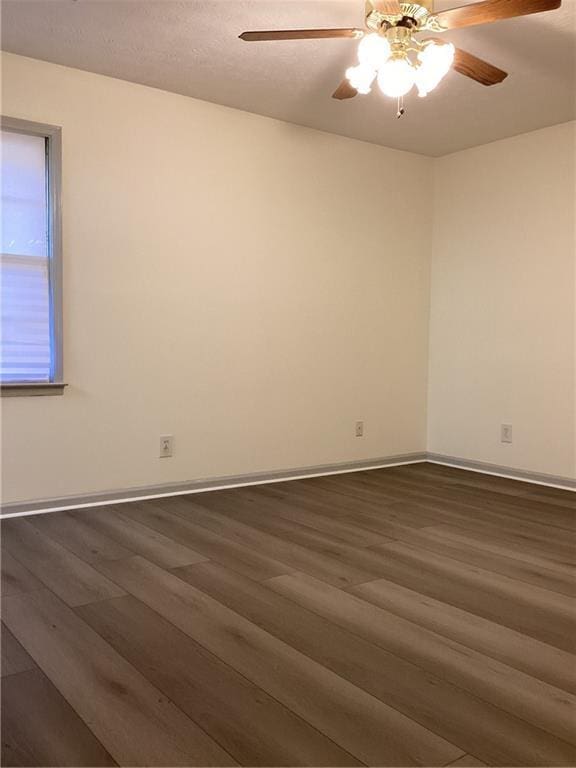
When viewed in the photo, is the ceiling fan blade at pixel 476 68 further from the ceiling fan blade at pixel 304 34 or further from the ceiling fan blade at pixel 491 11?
the ceiling fan blade at pixel 304 34

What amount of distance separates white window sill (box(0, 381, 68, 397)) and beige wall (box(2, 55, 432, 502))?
46 mm

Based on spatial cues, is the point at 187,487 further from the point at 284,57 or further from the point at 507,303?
the point at 507,303

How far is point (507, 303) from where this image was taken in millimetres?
4887

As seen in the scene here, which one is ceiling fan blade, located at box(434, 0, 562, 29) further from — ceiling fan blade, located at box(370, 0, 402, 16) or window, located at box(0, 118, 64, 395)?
window, located at box(0, 118, 64, 395)

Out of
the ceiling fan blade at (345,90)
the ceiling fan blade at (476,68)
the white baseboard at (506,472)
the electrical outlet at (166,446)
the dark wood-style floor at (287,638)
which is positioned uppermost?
the ceiling fan blade at (345,90)

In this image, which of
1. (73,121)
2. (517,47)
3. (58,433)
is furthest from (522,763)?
(73,121)

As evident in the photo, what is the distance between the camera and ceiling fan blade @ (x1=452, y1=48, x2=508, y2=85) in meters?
2.69

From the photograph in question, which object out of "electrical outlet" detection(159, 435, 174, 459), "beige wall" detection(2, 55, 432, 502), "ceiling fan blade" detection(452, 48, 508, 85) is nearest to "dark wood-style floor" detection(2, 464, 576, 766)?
"electrical outlet" detection(159, 435, 174, 459)

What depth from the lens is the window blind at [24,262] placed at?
3.53 m

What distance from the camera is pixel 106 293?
384cm

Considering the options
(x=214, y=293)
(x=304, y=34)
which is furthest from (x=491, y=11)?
(x=214, y=293)

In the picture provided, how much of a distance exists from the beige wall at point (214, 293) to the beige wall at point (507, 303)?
0.21 meters

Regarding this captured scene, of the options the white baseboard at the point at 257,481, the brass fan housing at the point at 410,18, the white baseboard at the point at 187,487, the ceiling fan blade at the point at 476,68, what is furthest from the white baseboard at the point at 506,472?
the brass fan housing at the point at 410,18

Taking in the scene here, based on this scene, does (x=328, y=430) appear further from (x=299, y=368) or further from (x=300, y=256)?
(x=300, y=256)
